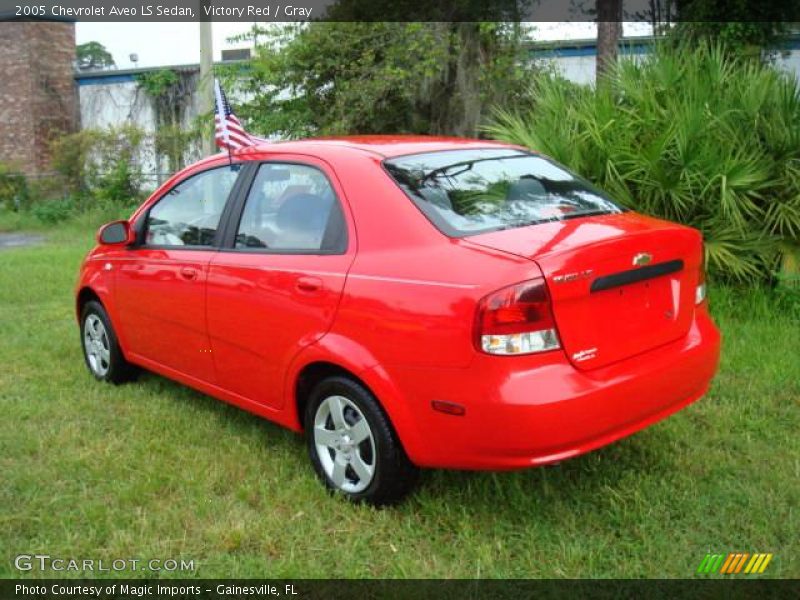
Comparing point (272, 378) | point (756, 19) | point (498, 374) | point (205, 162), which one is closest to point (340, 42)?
point (756, 19)

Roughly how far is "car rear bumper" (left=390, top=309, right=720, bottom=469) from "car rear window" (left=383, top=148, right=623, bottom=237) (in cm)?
65

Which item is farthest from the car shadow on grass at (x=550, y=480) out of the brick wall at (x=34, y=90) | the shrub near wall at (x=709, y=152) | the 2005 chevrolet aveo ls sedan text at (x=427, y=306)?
the brick wall at (x=34, y=90)

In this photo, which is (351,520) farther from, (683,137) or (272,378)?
(683,137)

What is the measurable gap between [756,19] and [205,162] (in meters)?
11.2

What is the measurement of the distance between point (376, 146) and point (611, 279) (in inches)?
55.9

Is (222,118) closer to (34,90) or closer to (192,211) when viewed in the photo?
(192,211)

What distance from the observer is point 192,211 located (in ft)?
15.3

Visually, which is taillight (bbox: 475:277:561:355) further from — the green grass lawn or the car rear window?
the green grass lawn

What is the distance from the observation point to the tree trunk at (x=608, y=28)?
1102cm

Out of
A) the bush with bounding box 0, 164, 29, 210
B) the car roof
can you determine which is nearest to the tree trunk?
the car roof

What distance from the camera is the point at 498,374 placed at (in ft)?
9.77

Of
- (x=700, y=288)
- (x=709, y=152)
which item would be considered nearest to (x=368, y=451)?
(x=700, y=288)

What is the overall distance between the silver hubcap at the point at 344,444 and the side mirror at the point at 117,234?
6.61 ft

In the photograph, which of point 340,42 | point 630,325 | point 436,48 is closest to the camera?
point 630,325
